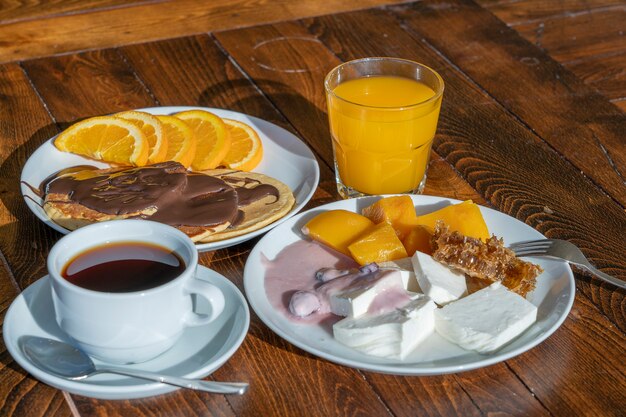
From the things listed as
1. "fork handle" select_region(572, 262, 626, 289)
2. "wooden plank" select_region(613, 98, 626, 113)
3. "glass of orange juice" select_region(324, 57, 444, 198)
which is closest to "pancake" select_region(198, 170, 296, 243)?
"glass of orange juice" select_region(324, 57, 444, 198)

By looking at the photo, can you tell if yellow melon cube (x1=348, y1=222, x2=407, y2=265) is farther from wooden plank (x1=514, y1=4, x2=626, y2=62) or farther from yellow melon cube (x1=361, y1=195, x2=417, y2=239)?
wooden plank (x1=514, y1=4, x2=626, y2=62)

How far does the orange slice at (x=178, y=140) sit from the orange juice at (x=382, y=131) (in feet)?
0.82

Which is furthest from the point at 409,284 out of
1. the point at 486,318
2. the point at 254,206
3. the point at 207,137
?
the point at 207,137

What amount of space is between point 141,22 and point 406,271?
1155 mm

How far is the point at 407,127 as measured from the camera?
4.60 ft

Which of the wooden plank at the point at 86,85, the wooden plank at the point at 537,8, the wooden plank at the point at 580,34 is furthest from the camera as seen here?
the wooden plank at the point at 537,8

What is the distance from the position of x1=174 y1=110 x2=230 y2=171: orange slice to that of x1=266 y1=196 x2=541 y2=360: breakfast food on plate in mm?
277

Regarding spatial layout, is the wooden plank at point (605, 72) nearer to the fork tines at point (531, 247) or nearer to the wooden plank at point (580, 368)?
the fork tines at point (531, 247)

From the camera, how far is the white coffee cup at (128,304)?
0.97 m

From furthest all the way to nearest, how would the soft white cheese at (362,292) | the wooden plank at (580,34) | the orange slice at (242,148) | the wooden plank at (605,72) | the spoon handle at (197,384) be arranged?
the wooden plank at (580,34), the wooden plank at (605,72), the orange slice at (242,148), the soft white cheese at (362,292), the spoon handle at (197,384)

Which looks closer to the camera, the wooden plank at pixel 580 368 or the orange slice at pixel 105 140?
the wooden plank at pixel 580 368

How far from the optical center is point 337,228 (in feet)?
4.12

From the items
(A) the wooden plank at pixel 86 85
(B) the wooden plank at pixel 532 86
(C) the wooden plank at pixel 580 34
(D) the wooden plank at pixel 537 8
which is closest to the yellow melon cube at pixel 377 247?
(B) the wooden plank at pixel 532 86

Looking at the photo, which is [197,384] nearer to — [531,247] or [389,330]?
[389,330]
